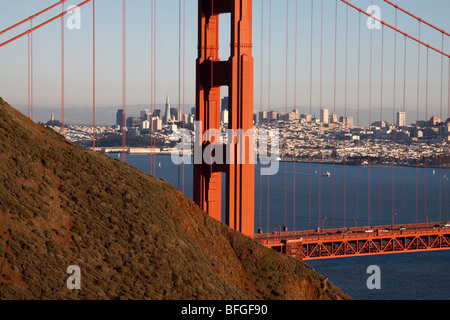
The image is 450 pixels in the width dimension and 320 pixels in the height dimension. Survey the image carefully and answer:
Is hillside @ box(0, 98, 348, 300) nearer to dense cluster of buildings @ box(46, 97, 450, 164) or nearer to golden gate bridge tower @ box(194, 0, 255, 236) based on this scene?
golden gate bridge tower @ box(194, 0, 255, 236)

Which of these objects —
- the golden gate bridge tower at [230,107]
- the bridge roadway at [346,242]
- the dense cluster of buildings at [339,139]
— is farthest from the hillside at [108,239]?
the dense cluster of buildings at [339,139]

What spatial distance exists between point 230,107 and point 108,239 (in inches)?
396

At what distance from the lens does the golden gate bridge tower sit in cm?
2158

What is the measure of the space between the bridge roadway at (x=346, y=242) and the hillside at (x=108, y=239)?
11.3m

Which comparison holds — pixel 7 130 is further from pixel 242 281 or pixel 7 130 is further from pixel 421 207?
pixel 421 207

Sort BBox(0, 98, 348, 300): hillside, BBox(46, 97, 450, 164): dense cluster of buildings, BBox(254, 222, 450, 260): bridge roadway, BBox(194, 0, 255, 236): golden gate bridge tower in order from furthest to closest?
BBox(46, 97, 450, 164): dense cluster of buildings, BBox(254, 222, 450, 260): bridge roadway, BBox(194, 0, 255, 236): golden gate bridge tower, BBox(0, 98, 348, 300): hillside

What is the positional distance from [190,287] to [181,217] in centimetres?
266

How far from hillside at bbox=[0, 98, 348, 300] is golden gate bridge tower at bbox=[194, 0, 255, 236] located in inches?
244

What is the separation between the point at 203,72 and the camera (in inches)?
907

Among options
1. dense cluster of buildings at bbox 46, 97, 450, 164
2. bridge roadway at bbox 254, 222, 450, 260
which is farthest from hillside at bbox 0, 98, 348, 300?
dense cluster of buildings at bbox 46, 97, 450, 164

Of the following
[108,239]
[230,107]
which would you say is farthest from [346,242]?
[108,239]

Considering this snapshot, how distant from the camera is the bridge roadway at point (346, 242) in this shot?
89.0 feet

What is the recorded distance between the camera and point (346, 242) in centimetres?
2955
